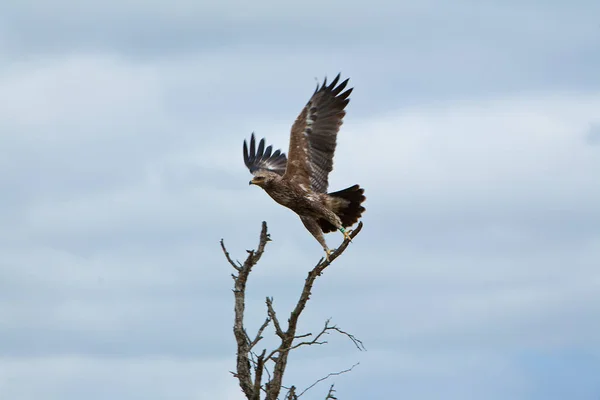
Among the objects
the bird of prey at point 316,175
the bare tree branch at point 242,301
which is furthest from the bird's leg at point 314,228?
the bare tree branch at point 242,301

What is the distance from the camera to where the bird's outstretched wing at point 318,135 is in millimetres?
15922

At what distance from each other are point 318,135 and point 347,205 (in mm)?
1426

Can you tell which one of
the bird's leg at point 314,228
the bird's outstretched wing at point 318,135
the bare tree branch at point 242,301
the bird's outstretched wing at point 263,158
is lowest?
the bare tree branch at point 242,301

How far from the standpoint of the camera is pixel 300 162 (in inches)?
628

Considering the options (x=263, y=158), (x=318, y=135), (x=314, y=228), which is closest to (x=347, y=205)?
(x=314, y=228)

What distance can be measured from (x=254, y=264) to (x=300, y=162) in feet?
15.7

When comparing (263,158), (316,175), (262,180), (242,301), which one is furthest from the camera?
(263,158)

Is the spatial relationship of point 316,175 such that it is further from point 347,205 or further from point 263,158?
point 263,158

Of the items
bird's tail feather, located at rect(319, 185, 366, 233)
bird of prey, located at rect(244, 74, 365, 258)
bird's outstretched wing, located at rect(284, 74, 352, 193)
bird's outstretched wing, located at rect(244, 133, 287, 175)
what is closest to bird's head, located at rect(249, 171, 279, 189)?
bird of prey, located at rect(244, 74, 365, 258)

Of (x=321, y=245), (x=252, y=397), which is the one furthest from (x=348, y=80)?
(x=252, y=397)

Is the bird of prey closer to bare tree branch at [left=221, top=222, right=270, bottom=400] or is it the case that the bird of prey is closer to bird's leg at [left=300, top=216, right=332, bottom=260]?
bird's leg at [left=300, top=216, right=332, bottom=260]

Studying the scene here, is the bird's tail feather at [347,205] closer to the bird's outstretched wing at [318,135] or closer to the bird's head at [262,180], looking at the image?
the bird's outstretched wing at [318,135]

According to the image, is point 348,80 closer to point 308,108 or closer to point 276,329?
point 308,108

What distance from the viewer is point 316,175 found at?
1595 centimetres
